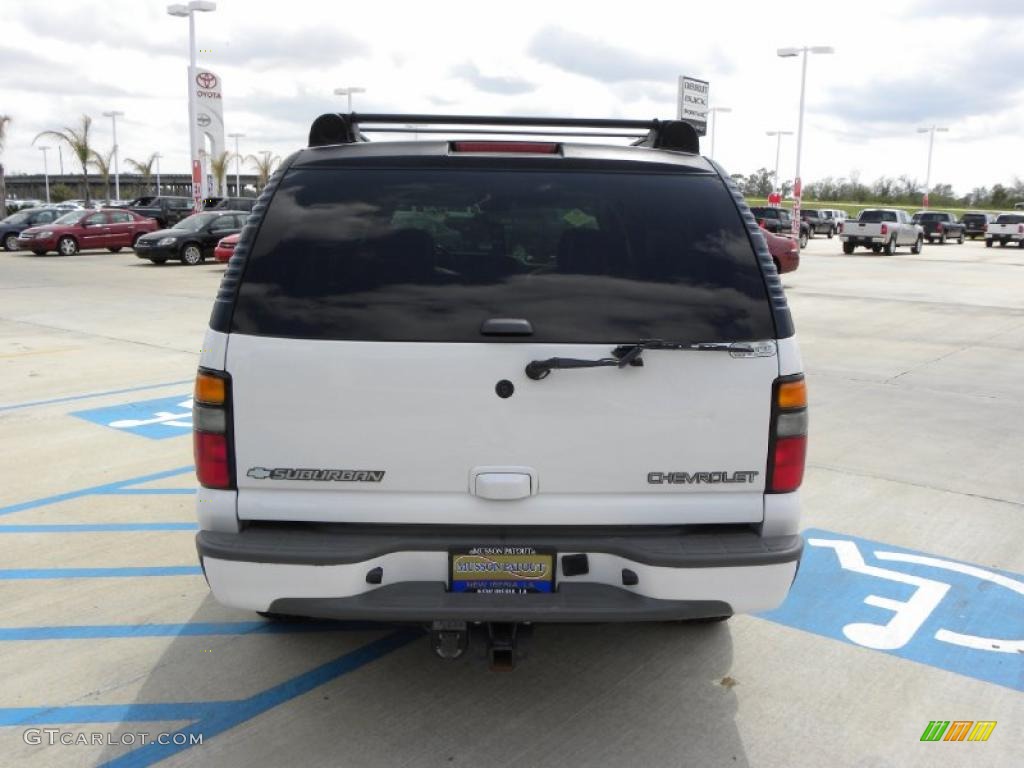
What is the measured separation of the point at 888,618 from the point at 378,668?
92.6 inches

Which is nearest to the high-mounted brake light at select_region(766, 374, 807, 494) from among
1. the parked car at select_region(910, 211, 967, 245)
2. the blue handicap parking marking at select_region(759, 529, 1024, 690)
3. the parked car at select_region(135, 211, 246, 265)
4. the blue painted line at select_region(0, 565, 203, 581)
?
the blue handicap parking marking at select_region(759, 529, 1024, 690)

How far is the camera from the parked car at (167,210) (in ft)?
131

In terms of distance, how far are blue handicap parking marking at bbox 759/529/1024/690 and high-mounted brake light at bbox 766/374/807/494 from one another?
1.37 meters

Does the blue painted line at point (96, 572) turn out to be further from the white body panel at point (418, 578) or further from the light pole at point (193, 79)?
the light pole at point (193, 79)

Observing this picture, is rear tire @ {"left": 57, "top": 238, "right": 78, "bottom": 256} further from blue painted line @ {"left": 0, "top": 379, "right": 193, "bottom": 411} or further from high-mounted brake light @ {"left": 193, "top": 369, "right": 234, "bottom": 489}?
high-mounted brake light @ {"left": 193, "top": 369, "right": 234, "bottom": 489}

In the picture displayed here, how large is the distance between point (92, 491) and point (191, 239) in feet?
71.8

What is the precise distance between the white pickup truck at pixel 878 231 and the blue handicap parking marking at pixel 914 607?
1353 inches

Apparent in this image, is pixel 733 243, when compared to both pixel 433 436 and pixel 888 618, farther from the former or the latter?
pixel 888 618

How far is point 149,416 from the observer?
787 centimetres

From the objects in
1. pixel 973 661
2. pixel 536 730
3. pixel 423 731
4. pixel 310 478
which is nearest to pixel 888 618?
pixel 973 661

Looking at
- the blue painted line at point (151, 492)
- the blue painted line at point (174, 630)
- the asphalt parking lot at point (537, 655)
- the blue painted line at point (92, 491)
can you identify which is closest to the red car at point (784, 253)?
the asphalt parking lot at point (537, 655)

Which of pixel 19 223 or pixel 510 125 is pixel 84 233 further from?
pixel 510 125

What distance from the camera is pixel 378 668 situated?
143 inches

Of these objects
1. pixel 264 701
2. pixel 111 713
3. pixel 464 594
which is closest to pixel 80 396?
pixel 111 713
